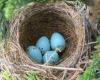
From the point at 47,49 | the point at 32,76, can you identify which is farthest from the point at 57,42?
the point at 32,76

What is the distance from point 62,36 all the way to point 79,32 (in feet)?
0.56

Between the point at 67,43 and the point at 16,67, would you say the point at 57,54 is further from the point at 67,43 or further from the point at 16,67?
the point at 16,67

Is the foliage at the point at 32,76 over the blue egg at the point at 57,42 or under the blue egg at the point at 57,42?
under

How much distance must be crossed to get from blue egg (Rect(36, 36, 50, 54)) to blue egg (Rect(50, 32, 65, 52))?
0.03 metres

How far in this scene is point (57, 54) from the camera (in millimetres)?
1479

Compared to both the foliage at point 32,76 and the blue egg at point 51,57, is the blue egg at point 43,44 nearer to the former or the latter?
the blue egg at point 51,57

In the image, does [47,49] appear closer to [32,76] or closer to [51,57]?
[51,57]

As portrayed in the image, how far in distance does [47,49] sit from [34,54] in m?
0.10

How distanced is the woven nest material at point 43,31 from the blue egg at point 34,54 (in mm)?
33

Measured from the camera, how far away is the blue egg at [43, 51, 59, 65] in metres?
1.42

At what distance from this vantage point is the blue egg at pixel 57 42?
1483mm

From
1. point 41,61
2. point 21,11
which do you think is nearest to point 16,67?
point 41,61

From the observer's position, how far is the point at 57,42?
1.48 m

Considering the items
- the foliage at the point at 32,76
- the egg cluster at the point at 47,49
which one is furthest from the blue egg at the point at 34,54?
the foliage at the point at 32,76
